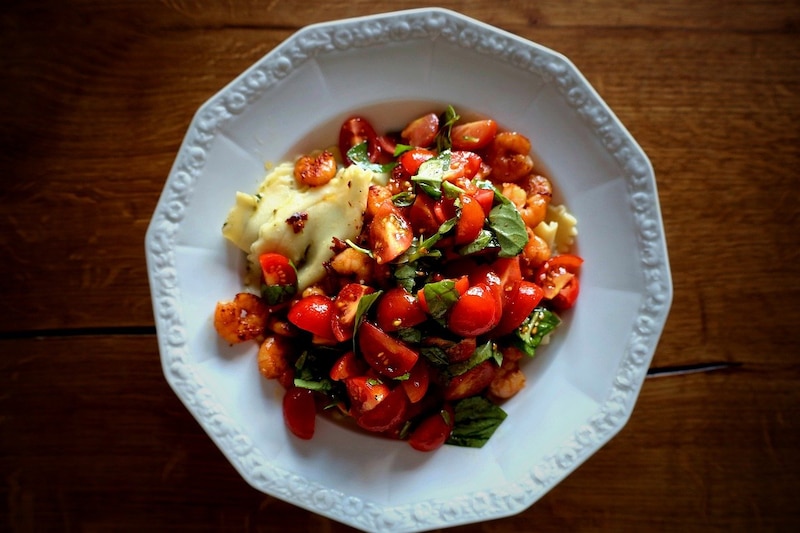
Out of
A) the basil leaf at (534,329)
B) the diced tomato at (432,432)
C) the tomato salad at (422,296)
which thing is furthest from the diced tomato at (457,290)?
the diced tomato at (432,432)

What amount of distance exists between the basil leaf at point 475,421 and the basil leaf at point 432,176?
1.07 m

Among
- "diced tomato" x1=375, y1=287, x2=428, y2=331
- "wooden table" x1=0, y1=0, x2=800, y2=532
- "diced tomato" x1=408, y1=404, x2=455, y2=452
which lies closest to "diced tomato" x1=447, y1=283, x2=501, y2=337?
"diced tomato" x1=375, y1=287, x2=428, y2=331

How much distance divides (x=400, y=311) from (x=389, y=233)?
350 millimetres

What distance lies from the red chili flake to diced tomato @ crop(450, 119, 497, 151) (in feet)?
2.79

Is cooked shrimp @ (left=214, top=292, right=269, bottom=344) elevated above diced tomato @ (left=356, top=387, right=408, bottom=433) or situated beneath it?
elevated above

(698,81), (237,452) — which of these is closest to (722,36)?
(698,81)

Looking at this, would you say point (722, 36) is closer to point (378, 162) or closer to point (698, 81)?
point (698, 81)

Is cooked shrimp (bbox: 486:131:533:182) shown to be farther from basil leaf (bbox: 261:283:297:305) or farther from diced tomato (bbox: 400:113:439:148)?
basil leaf (bbox: 261:283:297:305)

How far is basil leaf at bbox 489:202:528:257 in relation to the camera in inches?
101

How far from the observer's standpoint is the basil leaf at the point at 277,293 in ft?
9.03

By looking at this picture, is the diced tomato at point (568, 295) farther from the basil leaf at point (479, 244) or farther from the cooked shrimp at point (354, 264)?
the cooked shrimp at point (354, 264)

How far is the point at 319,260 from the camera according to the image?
9.05 ft

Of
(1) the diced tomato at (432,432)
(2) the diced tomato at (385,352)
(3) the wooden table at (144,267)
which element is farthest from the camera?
(3) the wooden table at (144,267)

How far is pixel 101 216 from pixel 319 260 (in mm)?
1298
